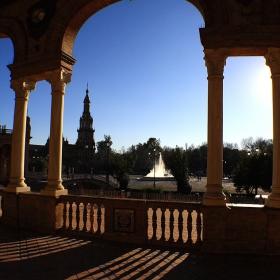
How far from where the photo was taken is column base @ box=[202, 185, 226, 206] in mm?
7000

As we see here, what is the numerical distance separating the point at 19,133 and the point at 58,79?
254 centimetres

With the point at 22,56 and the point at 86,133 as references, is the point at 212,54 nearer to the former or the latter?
the point at 22,56

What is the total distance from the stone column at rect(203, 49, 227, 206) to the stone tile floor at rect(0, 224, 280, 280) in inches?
59.5

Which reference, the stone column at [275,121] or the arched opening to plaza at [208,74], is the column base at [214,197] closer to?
the arched opening to plaza at [208,74]

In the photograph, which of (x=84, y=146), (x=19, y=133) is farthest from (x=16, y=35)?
(x=84, y=146)

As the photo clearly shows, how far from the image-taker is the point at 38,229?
8953mm

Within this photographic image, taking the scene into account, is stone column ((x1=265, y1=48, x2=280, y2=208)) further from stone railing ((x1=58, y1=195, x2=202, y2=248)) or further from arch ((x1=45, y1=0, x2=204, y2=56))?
arch ((x1=45, y1=0, x2=204, y2=56))

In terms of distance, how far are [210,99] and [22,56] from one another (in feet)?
22.5

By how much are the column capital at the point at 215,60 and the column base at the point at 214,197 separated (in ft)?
9.80

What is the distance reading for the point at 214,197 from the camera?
7047 millimetres

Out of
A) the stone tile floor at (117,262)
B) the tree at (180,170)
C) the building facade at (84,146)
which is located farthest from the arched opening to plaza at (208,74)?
the building facade at (84,146)

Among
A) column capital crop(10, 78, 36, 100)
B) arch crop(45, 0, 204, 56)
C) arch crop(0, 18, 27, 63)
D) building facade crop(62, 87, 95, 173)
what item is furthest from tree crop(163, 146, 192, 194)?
building facade crop(62, 87, 95, 173)

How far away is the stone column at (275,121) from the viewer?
696 cm

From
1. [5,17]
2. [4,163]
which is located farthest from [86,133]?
[5,17]
